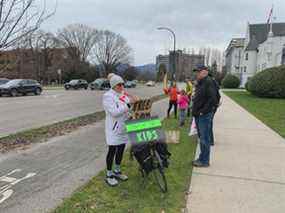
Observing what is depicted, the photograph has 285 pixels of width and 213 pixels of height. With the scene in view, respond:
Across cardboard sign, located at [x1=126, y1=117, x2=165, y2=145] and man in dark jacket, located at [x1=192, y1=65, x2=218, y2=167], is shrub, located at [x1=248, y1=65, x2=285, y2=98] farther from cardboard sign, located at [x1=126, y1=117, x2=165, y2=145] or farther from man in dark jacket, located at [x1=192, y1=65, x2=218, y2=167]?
cardboard sign, located at [x1=126, y1=117, x2=165, y2=145]

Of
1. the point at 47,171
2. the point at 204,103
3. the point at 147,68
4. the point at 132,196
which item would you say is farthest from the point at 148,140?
the point at 147,68

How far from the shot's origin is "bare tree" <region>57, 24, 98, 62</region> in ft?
233

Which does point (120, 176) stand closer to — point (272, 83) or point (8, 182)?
point (8, 182)

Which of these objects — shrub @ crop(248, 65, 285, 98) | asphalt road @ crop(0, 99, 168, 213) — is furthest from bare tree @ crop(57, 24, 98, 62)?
asphalt road @ crop(0, 99, 168, 213)

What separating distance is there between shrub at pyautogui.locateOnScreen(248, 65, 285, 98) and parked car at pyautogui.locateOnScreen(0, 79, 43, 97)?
22460 mm

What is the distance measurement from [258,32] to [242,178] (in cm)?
5892

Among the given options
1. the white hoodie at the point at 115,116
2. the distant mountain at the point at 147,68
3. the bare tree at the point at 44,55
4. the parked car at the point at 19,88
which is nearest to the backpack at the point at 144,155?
the white hoodie at the point at 115,116

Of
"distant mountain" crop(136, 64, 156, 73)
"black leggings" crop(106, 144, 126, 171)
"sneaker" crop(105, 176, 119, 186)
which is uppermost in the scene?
"distant mountain" crop(136, 64, 156, 73)

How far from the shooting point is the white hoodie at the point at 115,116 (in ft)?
12.0

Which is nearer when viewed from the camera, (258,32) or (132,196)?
(132,196)

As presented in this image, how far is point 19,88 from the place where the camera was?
24188mm

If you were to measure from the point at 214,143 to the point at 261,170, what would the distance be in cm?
199

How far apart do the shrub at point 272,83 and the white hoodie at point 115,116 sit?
21312 millimetres

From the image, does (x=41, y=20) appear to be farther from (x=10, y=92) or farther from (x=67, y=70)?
(x=67, y=70)
